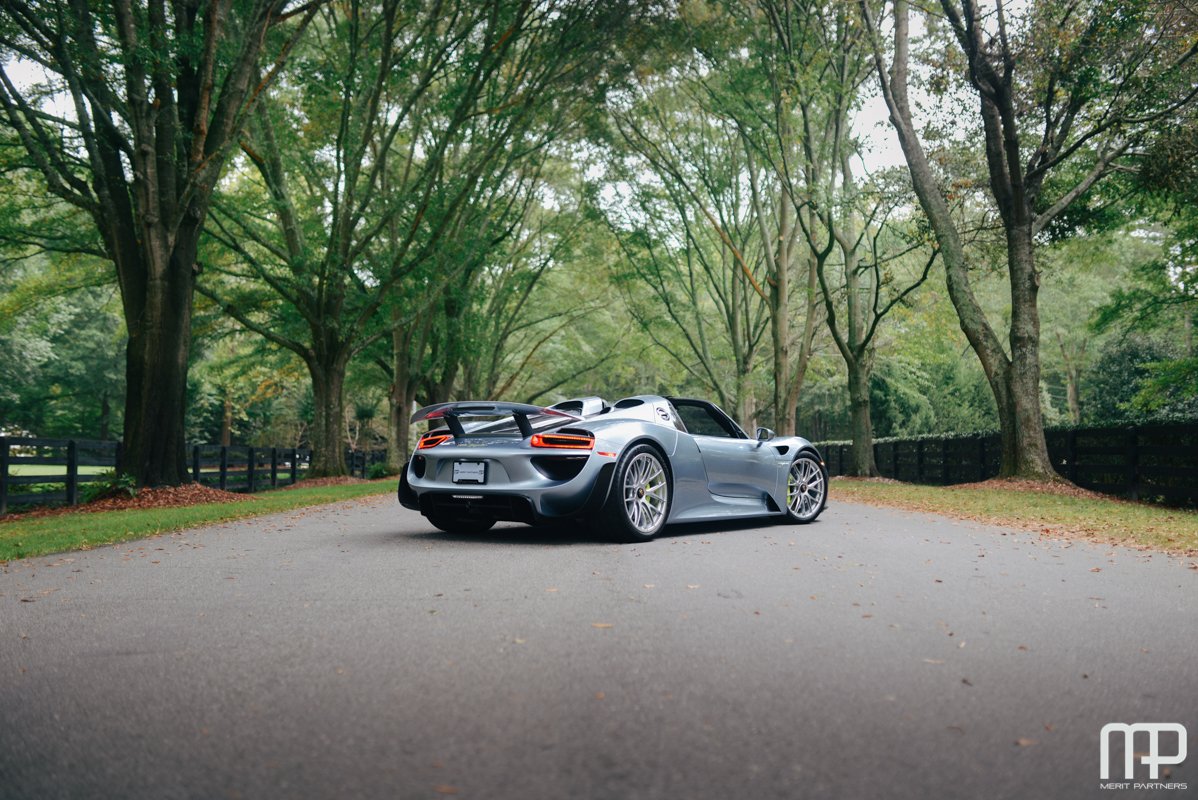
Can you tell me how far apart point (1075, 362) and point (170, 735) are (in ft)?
163

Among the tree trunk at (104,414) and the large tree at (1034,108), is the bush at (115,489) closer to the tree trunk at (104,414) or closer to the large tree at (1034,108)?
the large tree at (1034,108)

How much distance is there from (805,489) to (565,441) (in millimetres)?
3790

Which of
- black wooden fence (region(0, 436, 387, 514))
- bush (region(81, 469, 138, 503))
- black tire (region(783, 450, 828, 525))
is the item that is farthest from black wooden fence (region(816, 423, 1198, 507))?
black wooden fence (region(0, 436, 387, 514))

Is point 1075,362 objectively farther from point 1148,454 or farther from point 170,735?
point 170,735

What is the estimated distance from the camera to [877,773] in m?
2.88

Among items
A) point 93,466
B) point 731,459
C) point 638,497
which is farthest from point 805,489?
point 93,466

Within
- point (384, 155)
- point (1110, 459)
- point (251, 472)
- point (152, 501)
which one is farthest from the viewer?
point (251, 472)

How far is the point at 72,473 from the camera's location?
16250mm

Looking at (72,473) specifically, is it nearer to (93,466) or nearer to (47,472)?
(93,466)

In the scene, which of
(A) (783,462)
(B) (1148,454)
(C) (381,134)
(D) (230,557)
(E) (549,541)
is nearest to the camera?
(D) (230,557)

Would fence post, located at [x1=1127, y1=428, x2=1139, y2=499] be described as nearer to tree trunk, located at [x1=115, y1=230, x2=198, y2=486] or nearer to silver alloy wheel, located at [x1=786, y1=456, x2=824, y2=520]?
silver alloy wheel, located at [x1=786, y1=456, x2=824, y2=520]

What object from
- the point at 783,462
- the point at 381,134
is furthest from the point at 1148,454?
the point at 381,134

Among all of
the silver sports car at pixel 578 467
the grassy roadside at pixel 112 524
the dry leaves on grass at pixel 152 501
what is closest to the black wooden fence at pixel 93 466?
the dry leaves on grass at pixel 152 501

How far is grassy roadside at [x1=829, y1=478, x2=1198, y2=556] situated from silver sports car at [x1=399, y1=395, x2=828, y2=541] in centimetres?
373
